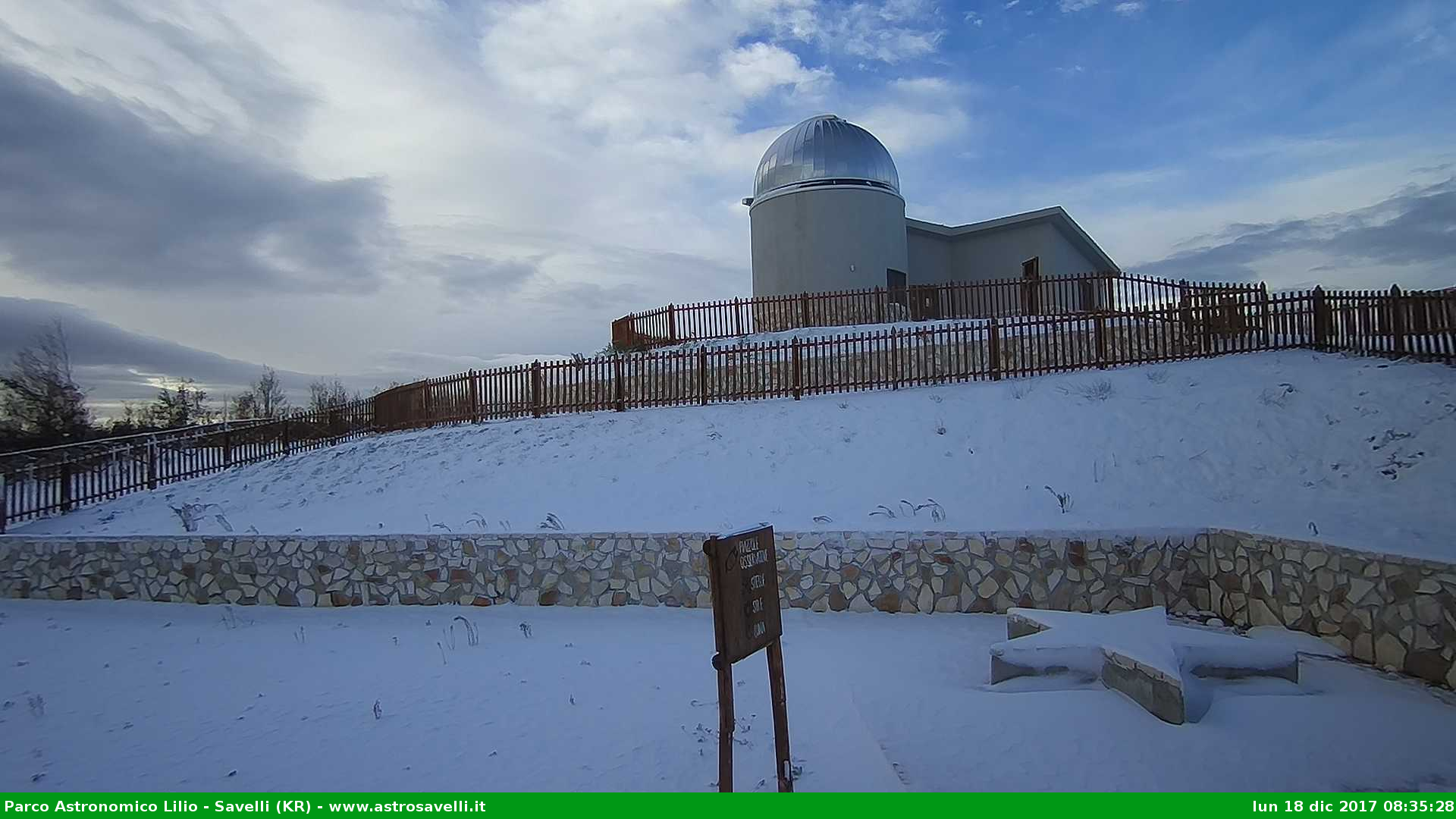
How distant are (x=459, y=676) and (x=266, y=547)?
465 cm

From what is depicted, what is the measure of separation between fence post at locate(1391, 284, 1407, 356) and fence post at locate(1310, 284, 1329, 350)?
96cm

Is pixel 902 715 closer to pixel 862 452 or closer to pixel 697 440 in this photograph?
pixel 862 452

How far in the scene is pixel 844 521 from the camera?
862cm

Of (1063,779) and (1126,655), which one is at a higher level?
(1126,655)

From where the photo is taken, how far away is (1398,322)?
35.9ft

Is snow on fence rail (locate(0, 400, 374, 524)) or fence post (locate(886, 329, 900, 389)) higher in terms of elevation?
fence post (locate(886, 329, 900, 389))

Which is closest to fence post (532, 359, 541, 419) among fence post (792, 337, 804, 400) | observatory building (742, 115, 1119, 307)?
fence post (792, 337, 804, 400)

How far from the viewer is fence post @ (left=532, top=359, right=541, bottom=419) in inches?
621

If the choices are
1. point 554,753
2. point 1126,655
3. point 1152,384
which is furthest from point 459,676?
point 1152,384

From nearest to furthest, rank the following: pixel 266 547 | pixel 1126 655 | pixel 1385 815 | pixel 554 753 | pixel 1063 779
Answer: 1. pixel 1385 815
2. pixel 1063 779
3. pixel 554 753
4. pixel 1126 655
5. pixel 266 547

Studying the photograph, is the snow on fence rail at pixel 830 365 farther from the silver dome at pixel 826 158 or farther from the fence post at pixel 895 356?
the silver dome at pixel 826 158

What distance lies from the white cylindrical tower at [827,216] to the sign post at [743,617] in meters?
19.3

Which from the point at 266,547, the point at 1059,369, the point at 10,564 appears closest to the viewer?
the point at 266,547

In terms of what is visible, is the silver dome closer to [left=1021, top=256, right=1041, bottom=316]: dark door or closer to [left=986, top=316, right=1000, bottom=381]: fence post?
[left=1021, top=256, right=1041, bottom=316]: dark door
